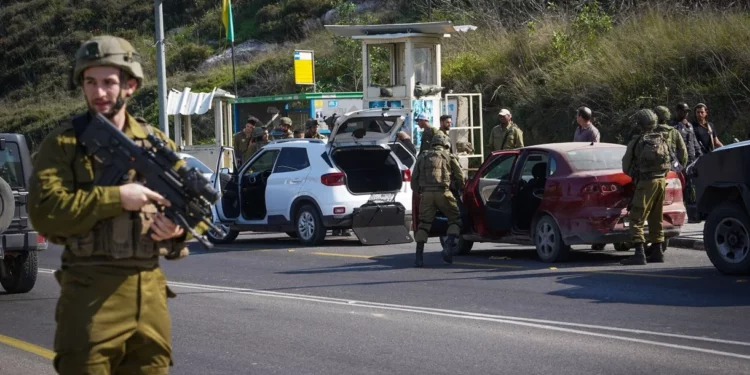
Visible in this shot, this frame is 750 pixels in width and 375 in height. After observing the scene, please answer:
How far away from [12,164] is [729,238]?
7935 millimetres

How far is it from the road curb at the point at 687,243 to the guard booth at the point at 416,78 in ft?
24.7

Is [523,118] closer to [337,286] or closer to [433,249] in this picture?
[433,249]

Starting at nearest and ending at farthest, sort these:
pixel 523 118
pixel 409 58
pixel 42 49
A: pixel 409 58 → pixel 523 118 → pixel 42 49

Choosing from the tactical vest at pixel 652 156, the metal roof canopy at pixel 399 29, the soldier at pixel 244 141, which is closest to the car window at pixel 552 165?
the tactical vest at pixel 652 156

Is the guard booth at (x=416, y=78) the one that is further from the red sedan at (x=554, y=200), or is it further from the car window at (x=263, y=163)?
the red sedan at (x=554, y=200)

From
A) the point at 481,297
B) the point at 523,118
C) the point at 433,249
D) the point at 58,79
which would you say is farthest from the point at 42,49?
the point at 481,297

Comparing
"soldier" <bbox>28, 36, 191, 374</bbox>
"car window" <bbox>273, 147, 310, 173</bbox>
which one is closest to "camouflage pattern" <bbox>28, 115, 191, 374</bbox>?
"soldier" <bbox>28, 36, 191, 374</bbox>

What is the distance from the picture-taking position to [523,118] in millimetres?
24969

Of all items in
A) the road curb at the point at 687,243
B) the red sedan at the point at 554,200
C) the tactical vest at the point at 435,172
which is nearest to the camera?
the red sedan at the point at 554,200

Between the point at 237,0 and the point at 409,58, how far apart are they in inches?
1296


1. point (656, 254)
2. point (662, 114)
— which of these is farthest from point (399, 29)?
point (656, 254)

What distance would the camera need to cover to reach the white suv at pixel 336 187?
16.6 m

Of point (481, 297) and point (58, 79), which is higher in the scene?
point (58, 79)

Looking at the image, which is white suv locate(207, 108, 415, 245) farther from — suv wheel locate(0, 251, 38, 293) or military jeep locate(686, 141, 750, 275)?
military jeep locate(686, 141, 750, 275)
